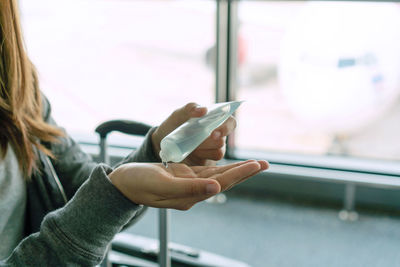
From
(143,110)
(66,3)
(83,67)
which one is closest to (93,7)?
(66,3)

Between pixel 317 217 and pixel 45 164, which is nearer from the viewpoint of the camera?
pixel 45 164

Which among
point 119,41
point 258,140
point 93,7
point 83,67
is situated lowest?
point 258,140

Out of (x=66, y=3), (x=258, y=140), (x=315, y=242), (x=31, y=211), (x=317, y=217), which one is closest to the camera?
(x=31, y=211)

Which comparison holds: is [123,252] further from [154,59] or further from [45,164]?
A: [154,59]

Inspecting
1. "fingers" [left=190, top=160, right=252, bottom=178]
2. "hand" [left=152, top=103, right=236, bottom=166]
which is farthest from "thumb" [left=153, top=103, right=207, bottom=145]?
"fingers" [left=190, top=160, right=252, bottom=178]

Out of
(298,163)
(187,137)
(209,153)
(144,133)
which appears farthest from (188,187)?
(298,163)

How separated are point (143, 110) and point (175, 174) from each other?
7.99 ft

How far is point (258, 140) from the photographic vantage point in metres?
2.77

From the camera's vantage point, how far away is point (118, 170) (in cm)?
→ 64

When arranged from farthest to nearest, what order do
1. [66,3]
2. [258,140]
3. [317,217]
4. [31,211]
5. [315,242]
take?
[66,3] → [258,140] → [317,217] → [315,242] → [31,211]

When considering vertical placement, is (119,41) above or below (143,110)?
above

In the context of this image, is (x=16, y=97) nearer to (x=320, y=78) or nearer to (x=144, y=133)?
(x=144, y=133)

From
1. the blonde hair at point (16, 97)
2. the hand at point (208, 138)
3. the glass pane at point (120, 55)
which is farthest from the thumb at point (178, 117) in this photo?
the glass pane at point (120, 55)

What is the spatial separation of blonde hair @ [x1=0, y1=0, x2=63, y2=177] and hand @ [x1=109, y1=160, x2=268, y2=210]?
34 centimetres
